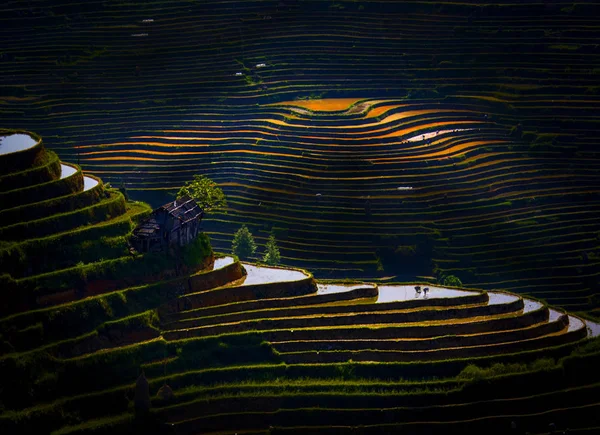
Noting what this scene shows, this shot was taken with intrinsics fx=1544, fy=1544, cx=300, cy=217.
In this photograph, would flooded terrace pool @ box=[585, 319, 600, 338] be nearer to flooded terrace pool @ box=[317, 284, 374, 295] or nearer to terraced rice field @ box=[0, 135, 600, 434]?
terraced rice field @ box=[0, 135, 600, 434]

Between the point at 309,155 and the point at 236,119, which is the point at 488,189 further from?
the point at 236,119

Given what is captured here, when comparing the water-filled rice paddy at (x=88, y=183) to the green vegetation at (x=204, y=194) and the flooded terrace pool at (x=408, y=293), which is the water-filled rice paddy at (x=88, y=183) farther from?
the flooded terrace pool at (x=408, y=293)

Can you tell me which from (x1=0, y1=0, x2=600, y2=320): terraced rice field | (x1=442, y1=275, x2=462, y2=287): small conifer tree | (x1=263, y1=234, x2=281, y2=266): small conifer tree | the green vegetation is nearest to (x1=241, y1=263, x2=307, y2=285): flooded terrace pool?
the green vegetation

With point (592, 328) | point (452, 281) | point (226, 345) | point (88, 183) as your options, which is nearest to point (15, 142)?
point (88, 183)

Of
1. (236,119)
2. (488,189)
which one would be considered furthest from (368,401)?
(236,119)

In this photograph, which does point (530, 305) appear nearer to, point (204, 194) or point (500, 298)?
point (500, 298)
